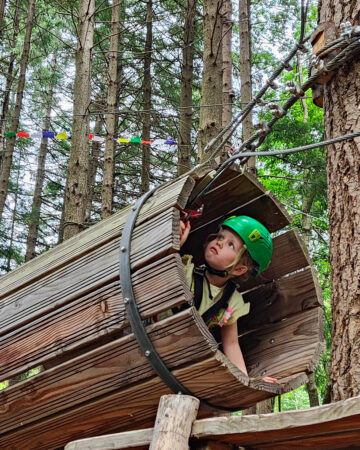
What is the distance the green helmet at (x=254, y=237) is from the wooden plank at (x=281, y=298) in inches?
8.1

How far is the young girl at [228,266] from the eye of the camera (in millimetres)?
2527

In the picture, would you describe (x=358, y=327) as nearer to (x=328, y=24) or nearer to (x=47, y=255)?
(x=328, y=24)

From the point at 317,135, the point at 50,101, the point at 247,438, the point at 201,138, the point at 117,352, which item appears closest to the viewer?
the point at 247,438

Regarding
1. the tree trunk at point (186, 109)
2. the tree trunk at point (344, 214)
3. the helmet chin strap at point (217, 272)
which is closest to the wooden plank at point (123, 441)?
the tree trunk at point (344, 214)

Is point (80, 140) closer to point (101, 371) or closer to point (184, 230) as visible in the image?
point (184, 230)

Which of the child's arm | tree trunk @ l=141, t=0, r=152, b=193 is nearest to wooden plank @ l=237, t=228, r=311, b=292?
the child's arm

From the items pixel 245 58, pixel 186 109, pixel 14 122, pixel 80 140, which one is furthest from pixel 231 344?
pixel 14 122

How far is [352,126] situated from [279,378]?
1.13 m

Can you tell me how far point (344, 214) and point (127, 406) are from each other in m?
1.19

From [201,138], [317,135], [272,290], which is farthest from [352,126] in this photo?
[317,135]

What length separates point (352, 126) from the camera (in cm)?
235

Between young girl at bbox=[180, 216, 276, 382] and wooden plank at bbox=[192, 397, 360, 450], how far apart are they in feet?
2.64

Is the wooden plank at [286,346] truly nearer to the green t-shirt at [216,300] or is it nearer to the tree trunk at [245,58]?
the green t-shirt at [216,300]

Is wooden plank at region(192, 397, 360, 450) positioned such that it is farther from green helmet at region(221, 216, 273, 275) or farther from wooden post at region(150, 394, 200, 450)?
green helmet at region(221, 216, 273, 275)
